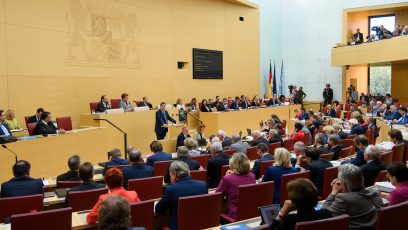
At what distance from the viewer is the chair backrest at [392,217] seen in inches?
125

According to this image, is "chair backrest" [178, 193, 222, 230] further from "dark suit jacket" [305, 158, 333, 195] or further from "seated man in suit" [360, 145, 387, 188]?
"seated man in suit" [360, 145, 387, 188]

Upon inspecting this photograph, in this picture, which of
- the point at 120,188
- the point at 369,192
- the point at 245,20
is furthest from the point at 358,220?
the point at 245,20

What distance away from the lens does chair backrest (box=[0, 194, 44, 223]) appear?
156 inches

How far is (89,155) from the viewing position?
9.36 metres

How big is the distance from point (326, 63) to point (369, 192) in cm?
2033

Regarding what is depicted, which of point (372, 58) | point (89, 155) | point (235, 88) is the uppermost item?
point (372, 58)

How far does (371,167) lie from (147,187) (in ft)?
9.25

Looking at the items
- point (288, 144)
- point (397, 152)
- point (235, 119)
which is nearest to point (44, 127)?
point (288, 144)

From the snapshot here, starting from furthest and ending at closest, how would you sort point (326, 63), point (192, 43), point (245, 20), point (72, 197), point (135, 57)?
point (326, 63) < point (245, 20) < point (192, 43) < point (135, 57) < point (72, 197)

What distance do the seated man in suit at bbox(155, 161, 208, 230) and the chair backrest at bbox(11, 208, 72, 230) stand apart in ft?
3.02

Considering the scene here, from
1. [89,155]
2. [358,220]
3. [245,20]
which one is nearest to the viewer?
[358,220]

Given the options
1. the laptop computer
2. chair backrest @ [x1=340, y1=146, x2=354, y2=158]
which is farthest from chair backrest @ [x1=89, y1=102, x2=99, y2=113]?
the laptop computer

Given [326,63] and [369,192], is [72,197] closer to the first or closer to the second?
[369,192]

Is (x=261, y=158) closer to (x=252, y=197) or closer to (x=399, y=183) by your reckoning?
(x=252, y=197)
